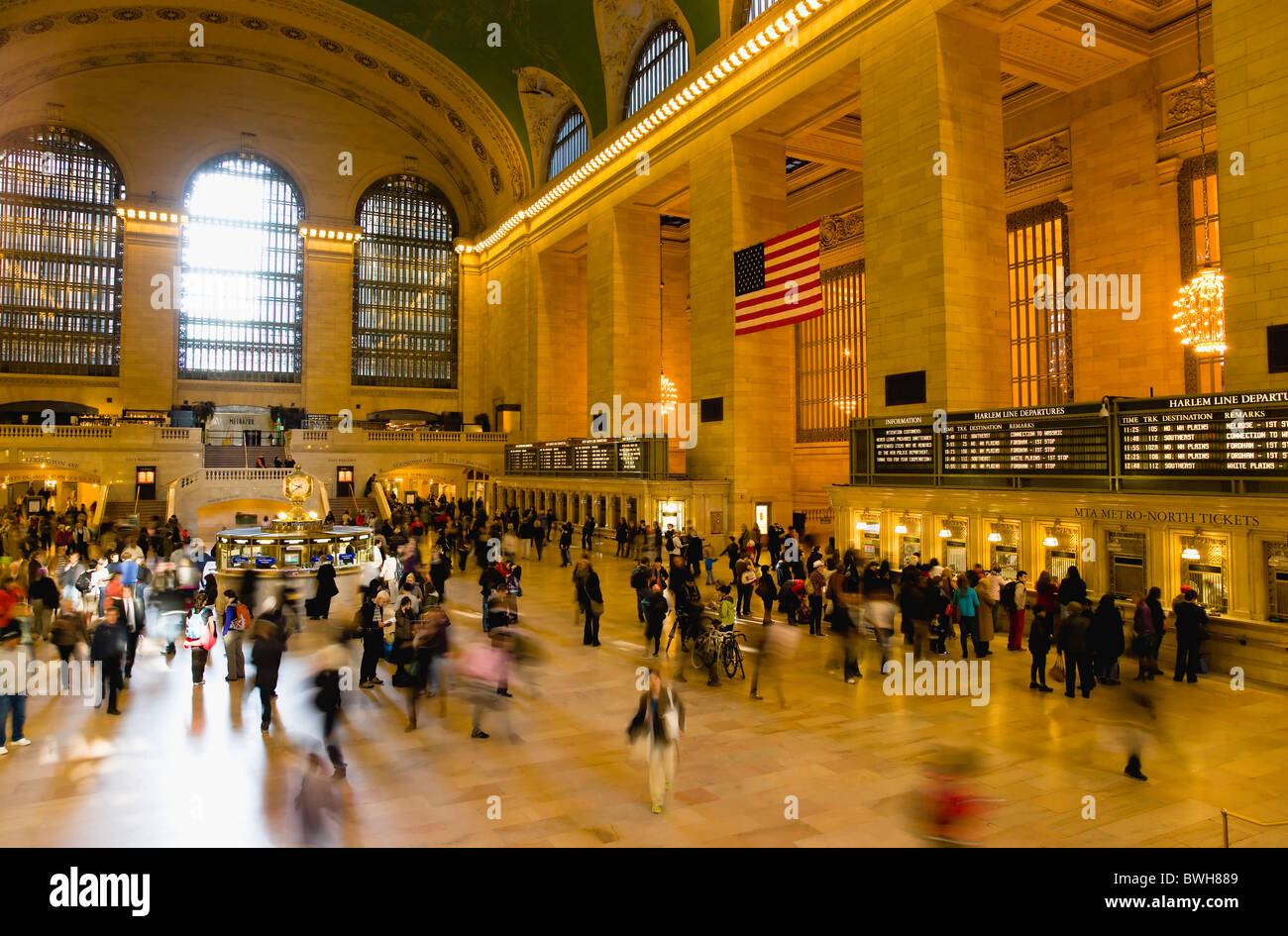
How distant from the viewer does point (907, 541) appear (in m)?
13.6

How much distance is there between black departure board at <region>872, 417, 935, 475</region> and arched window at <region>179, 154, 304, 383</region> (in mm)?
32616

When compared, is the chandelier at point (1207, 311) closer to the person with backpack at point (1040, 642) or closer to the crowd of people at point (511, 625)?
the crowd of people at point (511, 625)

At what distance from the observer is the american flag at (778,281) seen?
53.8 feet

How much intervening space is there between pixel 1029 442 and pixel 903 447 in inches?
100

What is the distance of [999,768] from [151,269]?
4034cm

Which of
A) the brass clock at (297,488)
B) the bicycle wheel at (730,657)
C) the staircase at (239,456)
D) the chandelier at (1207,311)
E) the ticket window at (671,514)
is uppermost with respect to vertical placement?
the chandelier at (1207,311)

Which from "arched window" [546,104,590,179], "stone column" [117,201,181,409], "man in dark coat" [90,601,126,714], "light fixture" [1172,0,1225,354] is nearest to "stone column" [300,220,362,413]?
"stone column" [117,201,181,409]

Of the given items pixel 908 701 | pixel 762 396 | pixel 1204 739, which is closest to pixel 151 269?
pixel 762 396

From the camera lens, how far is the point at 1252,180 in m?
10.5

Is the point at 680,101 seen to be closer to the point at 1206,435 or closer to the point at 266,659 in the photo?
the point at 1206,435

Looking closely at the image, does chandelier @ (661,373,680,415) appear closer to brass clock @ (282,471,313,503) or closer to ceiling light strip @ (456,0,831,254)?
ceiling light strip @ (456,0,831,254)

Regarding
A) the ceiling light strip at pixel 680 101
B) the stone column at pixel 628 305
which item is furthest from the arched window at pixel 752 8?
the stone column at pixel 628 305

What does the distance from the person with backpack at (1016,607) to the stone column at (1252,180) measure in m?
4.03
